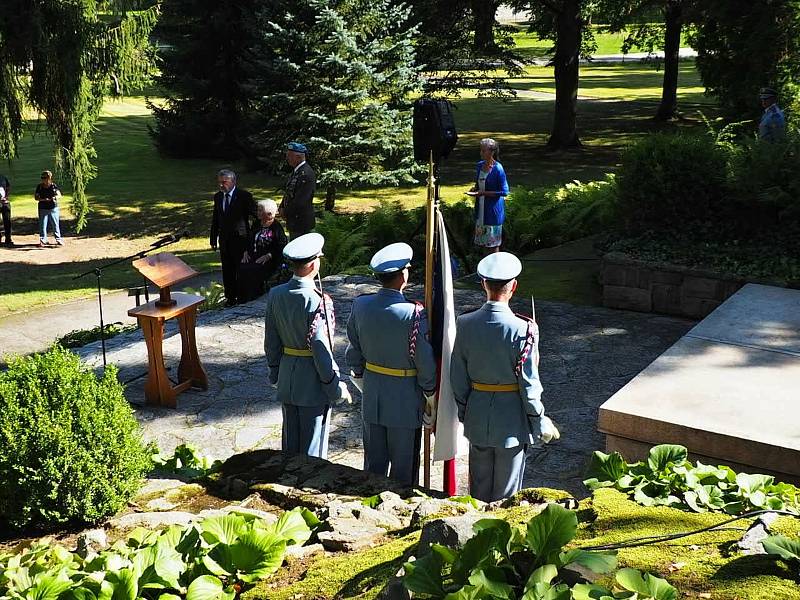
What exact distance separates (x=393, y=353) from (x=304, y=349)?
74cm

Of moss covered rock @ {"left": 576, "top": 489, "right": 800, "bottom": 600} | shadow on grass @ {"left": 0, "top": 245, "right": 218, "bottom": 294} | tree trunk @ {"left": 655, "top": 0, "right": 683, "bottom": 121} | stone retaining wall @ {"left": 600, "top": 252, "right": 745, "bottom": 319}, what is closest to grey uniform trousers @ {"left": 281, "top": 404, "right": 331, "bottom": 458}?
moss covered rock @ {"left": 576, "top": 489, "right": 800, "bottom": 600}

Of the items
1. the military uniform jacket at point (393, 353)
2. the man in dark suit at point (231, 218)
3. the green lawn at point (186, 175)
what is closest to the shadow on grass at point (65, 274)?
the green lawn at point (186, 175)

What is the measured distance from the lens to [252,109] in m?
24.8

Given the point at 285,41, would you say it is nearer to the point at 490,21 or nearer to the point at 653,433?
the point at 490,21

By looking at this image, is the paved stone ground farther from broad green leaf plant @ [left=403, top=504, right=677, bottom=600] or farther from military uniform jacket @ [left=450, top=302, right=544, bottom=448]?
broad green leaf plant @ [left=403, top=504, right=677, bottom=600]

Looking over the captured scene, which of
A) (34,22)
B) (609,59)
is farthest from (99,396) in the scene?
(609,59)

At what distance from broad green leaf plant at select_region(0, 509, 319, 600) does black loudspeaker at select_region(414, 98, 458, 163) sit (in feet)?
10.7

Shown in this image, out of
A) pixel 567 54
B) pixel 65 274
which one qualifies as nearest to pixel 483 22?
pixel 567 54

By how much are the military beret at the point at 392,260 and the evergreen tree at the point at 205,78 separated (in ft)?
57.6

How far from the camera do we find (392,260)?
238 inches

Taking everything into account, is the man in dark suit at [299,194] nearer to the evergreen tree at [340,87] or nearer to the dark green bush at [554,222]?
the dark green bush at [554,222]

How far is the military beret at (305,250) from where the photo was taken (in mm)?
6426

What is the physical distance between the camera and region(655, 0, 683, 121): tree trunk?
2520 cm

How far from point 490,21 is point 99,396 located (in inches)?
791
